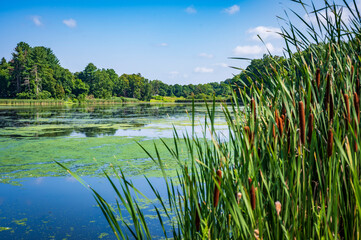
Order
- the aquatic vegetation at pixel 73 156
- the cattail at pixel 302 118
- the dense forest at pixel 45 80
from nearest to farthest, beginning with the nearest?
the cattail at pixel 302 118 → the aquatic vegetation at pixel 73 156 → the dense forest at pixel 45 80

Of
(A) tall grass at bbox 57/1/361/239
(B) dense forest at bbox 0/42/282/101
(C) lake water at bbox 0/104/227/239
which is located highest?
(B) dense forest at bbox 0/42/282/101

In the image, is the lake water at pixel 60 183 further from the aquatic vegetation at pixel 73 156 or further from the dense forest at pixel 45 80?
the dense forest at pixel 45 80

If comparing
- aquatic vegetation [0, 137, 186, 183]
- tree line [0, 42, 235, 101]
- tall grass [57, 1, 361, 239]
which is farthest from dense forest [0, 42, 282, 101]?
tall grass [57, 1, 361, 239]

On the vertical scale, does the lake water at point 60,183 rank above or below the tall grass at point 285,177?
below

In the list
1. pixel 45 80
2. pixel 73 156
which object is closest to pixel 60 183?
pixel 73 156

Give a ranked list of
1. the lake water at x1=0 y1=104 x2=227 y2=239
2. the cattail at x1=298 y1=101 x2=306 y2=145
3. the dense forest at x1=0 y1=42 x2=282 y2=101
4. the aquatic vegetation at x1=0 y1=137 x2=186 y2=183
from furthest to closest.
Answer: the dense forest at x1=0 y1=42 x2=282 y2=101
the aquatic vegetation at x1=0 y1=137 x2=186 y2=183
the lake water at x1=0 y1=104 x2=227 y2=239
the cattail at x1=298 y1=101 x2=306 y2=145

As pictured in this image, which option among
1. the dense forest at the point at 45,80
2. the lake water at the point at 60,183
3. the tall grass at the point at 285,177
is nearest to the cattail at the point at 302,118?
the tall grass at the point at 285,177

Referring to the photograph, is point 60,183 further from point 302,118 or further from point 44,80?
point 44,80

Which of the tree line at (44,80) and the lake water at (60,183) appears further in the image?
the tree line at (44,80)

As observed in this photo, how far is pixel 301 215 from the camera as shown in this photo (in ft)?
3.37

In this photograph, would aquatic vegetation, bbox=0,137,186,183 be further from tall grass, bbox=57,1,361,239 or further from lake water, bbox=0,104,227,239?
tall grass, bbox=57,1,361,239

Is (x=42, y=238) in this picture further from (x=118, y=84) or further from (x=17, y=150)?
(x=118, y=84)

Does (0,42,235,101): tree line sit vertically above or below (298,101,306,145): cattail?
above

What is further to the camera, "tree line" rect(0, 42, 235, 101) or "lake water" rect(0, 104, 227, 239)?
"tree line" rect(0, 42, 235, 101)
